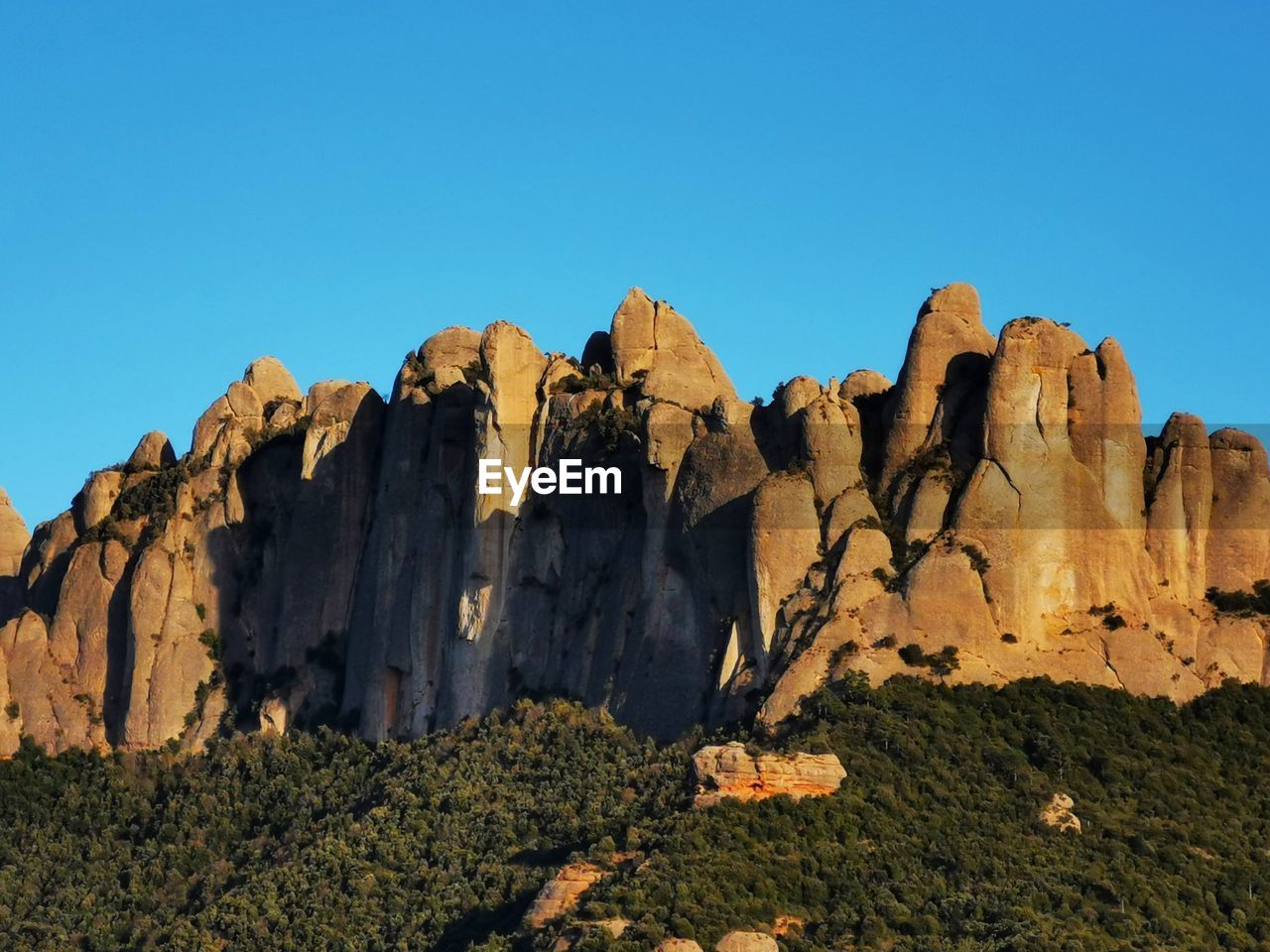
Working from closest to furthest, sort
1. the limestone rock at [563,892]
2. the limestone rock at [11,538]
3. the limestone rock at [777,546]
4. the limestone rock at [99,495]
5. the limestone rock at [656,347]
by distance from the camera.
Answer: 1. the limestone rock at [563,892]
2. the limestone rock at [777,546]
3. the limestone rock at [656,347]
4. the limestone rock at [99,495]
5. the limestone rock at [11,538]

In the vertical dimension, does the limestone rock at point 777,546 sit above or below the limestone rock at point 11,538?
below

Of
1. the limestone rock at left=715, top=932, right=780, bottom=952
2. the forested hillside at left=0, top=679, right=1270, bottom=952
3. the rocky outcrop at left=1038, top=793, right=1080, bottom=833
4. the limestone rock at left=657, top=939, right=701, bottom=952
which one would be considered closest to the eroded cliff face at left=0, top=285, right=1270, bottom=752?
the forested hillside at left=0, top=679, right=1270, bottom=952

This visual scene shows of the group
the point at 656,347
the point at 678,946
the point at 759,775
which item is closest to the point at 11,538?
the point at 656,347

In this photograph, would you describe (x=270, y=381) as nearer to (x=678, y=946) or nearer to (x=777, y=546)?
(x=777, y=546)

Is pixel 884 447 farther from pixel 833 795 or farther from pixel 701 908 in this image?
pixel 701 908

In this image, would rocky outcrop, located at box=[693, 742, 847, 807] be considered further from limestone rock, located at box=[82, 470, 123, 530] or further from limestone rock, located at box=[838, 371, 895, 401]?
limestone rock, located at box=[82, 470, 123, 530]

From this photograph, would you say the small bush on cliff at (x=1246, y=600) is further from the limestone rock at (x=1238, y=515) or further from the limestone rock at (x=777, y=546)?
the limestone rock at (x=777, y=546)

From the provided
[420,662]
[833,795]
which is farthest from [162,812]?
[833,795]

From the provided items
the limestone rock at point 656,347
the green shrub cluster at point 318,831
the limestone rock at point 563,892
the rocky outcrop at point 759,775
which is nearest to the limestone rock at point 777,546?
the green shrub cluster at point 318,831
